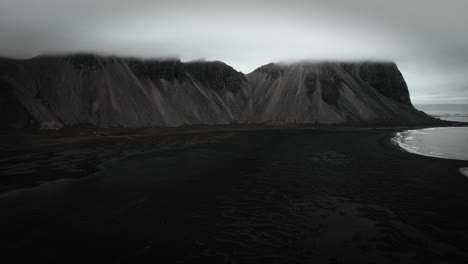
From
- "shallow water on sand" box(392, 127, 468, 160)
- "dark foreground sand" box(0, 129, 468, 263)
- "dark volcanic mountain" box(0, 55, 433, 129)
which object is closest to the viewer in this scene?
"dark foreground sand" box(0, 129, 468, 263)

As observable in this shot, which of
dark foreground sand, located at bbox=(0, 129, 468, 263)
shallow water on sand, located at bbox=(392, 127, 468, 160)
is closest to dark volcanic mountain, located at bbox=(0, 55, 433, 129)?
dark foreground sand, located at bbox=(0, 129, 468, 263)

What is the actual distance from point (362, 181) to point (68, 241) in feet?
99.2

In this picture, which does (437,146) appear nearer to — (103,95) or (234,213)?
(234,213)

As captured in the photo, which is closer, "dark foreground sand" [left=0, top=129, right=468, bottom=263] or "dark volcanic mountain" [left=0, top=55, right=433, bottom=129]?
"dark foreground sand" [left=0, top=129, right=468, bottom=263]

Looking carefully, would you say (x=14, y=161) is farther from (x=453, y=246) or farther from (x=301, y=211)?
(x=453, y=246)

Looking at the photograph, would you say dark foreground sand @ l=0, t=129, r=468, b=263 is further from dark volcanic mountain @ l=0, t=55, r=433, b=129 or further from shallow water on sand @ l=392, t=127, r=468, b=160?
dark volcanic mountain @ l=0, t=55, r=433, b=129

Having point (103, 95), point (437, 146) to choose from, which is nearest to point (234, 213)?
point (437, 146)

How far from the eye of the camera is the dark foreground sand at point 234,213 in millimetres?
16859

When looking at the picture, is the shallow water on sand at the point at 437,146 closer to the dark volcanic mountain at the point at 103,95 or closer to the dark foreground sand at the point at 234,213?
the dark foreground sand at the point at 234,213

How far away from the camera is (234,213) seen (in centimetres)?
2369

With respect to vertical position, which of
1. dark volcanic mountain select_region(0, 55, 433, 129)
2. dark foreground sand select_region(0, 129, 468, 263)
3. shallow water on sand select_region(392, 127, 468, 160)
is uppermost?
dark volcanic mountain select_region(0, 55, 433, 129)

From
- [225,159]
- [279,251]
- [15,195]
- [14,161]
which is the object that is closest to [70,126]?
[14,161]

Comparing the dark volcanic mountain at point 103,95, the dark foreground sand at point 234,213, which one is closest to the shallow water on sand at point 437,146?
the dark foreground sand at point 234,213

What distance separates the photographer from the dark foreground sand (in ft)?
55.3
